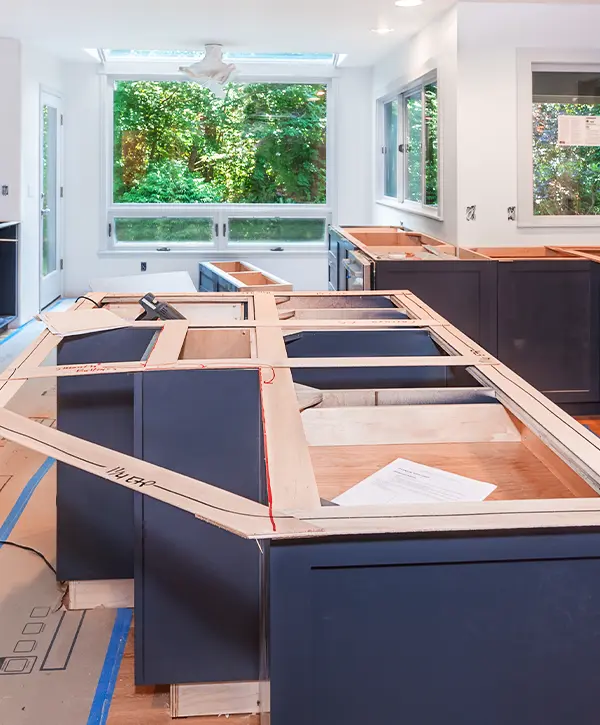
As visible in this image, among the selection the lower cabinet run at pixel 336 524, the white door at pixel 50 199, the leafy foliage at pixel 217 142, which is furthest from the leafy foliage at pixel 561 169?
the white door at pixel 50 199

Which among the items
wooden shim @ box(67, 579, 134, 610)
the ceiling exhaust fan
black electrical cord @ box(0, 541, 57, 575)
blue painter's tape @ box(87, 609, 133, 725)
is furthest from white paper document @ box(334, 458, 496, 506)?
the ceiling exhaust fan

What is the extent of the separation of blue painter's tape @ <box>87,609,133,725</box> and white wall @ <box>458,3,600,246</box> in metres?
3.81

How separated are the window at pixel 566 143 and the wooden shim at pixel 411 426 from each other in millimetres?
3872

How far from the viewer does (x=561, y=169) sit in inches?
217

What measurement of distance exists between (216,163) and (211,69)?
1778 millimetres

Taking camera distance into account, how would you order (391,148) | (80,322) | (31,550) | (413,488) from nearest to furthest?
(413,488) < (80,322) < (31,550) < (391,148)

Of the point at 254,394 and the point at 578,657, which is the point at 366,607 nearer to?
the point at 578,657

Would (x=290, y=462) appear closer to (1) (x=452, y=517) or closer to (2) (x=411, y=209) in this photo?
(1) (x=452, y=517)

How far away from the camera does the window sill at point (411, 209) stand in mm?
6074

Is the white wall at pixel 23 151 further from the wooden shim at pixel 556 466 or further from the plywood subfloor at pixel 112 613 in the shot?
the wooden shim at pixel 556 466

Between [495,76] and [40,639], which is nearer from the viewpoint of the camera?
[40,639]

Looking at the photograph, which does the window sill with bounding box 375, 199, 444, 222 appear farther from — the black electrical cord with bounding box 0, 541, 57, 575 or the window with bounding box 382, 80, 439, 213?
the black electrical cord with bounding box 0, 541, 57, 575

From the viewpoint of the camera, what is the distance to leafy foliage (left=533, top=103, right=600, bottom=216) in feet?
17.9

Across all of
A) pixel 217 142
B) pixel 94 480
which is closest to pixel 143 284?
pixel 217 142
